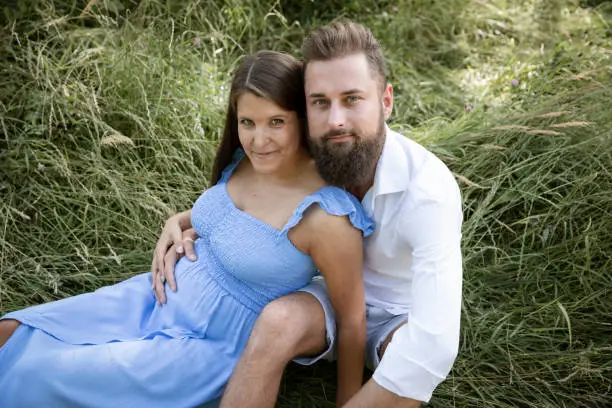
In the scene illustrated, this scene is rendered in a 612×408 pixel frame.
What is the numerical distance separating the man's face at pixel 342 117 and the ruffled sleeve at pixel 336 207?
0.16 feet

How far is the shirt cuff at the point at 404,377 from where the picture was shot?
1.99 meters

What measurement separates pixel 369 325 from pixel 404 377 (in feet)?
1.62

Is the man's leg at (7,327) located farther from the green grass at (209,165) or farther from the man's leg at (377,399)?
the man's leg at (377,399)

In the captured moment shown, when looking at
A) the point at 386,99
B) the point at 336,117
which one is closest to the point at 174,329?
the point at 336,117

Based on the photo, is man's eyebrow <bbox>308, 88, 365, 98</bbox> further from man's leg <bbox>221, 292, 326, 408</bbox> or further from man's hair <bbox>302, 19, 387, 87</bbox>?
man's leg <bbox>221, 292, 326, 408</bbox>

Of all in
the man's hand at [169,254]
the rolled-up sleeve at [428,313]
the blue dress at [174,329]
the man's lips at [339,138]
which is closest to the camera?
the rolled-up sleeve at [428,313]

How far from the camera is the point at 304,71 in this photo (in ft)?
7.51

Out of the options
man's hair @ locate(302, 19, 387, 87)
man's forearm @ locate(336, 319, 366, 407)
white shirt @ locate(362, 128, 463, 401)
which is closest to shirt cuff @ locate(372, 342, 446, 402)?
white shirt @ locate(362, 128, 463, 401)

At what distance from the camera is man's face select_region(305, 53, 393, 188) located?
219cm

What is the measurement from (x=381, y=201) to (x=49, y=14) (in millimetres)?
2593

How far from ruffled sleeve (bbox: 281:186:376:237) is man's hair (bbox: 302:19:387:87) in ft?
1.47

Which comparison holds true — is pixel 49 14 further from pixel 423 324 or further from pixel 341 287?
pixel 423 324

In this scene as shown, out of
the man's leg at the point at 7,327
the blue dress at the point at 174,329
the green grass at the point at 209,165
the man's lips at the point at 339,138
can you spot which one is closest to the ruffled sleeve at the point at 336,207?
the blue dress at the point at 174,329

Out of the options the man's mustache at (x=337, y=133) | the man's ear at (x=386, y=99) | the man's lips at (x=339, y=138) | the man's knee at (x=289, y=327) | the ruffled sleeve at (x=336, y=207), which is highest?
the man's ear at (x=386, y=99)
